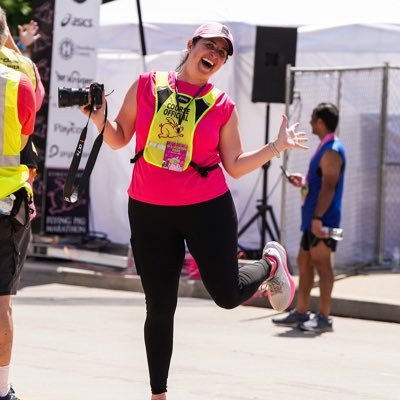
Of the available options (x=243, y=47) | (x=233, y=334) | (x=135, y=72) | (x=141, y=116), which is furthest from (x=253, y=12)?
(x=141, y=116)

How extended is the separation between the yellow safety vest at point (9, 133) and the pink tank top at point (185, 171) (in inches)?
22.7

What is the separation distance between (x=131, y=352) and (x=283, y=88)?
6.24 meters

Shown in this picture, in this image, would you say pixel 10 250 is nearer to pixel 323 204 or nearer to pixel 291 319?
pixel 323 204

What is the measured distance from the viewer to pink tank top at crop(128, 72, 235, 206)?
5977 millimetres

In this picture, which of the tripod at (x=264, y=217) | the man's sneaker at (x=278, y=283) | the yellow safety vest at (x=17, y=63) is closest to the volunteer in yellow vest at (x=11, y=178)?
the yellow safety vest at (x=17, y=63)

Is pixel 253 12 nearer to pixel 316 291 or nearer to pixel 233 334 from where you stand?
pixel 316 291

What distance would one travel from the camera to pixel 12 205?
19.6 ft

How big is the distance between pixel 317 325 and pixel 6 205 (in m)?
4.72

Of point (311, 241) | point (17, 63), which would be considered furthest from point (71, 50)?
point (17, 63)

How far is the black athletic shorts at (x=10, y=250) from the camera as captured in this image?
6.02 metres

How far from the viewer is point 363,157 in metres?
14.2

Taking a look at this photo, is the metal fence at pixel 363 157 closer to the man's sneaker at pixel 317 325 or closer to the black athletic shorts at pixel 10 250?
the man's sneaker at pixel 317 325

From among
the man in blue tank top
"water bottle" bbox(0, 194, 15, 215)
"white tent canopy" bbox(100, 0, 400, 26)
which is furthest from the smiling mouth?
"white tent canopy" bbox(100, 0, 400, 26)

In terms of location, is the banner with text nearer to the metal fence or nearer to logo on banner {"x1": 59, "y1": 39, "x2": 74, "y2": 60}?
logo on banner {"x1": 59, "y1": 39, "x2": 74, "y2": 60}
